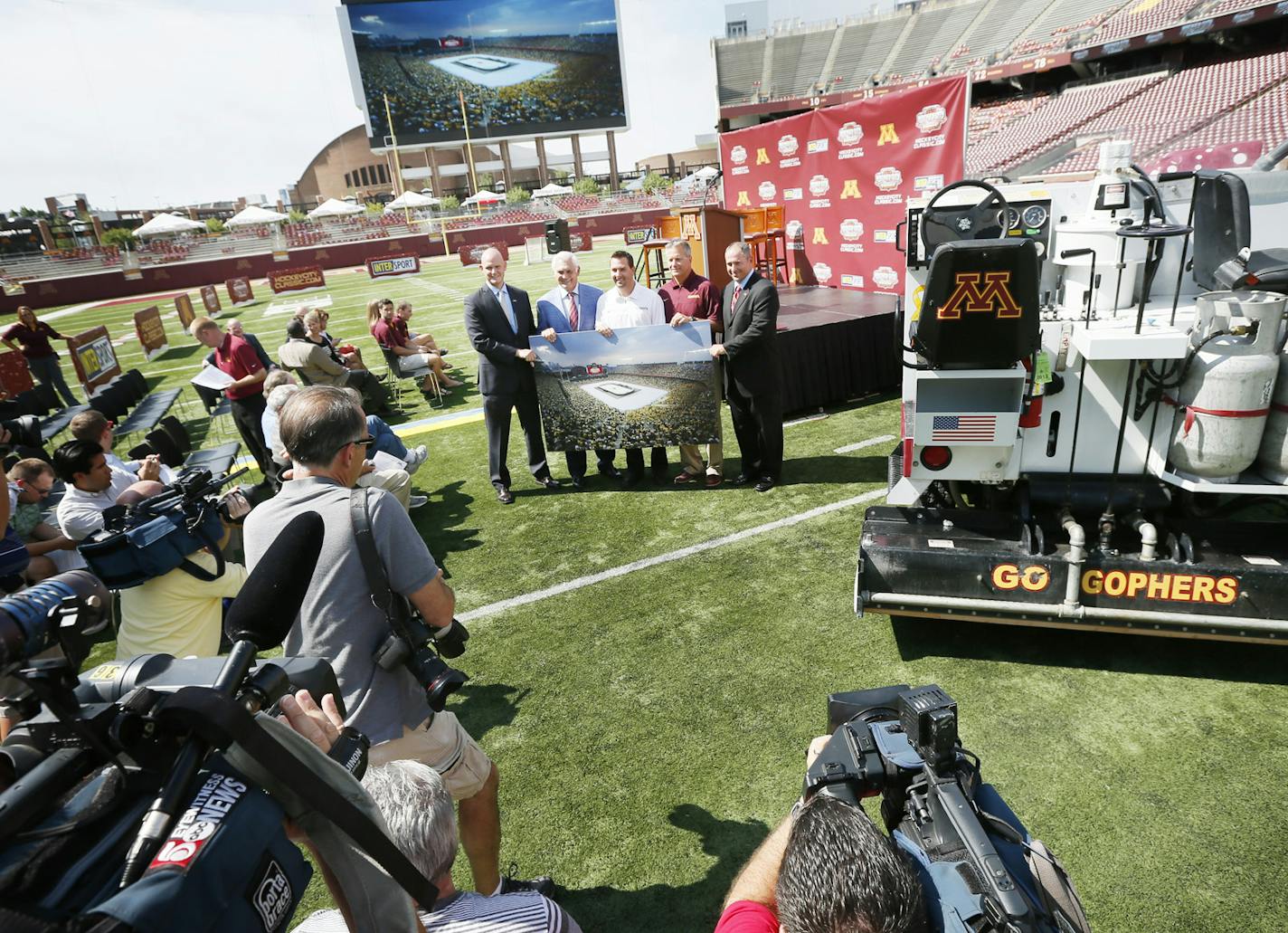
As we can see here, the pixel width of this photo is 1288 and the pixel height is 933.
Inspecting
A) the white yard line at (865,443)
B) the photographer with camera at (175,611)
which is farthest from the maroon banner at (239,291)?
the photographer with camera at (175,611)

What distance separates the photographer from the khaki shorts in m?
2.39

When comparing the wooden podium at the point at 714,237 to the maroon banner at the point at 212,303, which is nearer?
the wooden podium at the point at 714,237

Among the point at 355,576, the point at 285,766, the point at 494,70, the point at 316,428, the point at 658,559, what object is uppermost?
the point at 494,70

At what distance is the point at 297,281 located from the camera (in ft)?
89.1

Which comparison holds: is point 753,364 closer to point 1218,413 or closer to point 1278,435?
point 1218,413

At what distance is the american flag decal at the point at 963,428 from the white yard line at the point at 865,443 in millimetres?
3304

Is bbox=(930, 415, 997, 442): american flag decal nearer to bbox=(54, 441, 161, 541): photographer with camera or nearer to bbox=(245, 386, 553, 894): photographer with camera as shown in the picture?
bbox=(245, 386, 553, 894): photographer with camera

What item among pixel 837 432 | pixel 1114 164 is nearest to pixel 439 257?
pixel 837 432

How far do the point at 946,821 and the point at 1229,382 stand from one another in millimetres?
2903

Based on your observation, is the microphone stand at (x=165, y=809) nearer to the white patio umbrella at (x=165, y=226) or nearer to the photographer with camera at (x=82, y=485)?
the photographer with camera at (x=82, y=485)

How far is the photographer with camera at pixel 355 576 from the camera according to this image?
7.22 feet

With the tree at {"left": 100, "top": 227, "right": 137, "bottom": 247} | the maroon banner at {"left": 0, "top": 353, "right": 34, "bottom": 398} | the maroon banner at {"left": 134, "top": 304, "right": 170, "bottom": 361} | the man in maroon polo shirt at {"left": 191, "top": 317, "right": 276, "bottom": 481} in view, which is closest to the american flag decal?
the man in maroon polo shirt at {"left": 191, "top": 317, "right": 276, "bottom": 481}

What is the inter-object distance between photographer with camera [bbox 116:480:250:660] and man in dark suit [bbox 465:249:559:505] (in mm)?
3136

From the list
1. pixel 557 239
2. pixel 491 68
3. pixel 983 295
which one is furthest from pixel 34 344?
pixel 491 68
